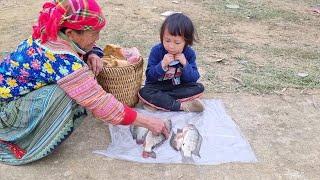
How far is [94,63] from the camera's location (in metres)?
3.17

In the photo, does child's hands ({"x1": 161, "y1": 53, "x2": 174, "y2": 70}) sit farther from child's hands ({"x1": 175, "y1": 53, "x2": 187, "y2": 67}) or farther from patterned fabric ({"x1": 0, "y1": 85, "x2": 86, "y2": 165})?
patterned fabric ({"x1": 0, "y1": 85, "x2": 86, "y2": 165})

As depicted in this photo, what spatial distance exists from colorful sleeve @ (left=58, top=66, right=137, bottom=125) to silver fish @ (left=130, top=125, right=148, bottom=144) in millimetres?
453

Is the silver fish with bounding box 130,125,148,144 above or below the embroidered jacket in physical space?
below

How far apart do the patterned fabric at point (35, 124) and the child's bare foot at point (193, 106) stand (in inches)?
36.1

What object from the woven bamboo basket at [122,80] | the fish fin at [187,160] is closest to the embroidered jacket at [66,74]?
the fish fin at [187,160]

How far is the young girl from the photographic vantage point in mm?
3293

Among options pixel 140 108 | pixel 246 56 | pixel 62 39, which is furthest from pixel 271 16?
pixel 62 39

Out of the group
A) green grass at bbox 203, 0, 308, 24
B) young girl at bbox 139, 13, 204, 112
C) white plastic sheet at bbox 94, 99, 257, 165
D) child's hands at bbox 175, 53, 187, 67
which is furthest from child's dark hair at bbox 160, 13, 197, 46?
green grass at bbox 203, 0, 308, 24

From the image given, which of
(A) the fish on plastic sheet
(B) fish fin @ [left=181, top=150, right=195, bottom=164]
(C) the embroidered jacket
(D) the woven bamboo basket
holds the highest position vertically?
(C) the embroidered jacket

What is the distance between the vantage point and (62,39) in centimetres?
260

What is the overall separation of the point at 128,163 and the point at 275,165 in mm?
916

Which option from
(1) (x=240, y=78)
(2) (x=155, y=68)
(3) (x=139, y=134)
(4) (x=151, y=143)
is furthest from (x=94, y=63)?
(1) (x=240, y=78)

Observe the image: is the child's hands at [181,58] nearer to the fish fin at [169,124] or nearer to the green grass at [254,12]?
the fish fin at [169,124]

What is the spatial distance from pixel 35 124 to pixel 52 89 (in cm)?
24
